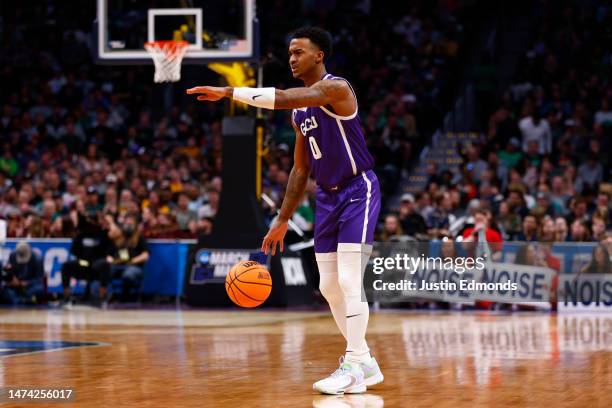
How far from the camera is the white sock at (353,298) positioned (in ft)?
25.2

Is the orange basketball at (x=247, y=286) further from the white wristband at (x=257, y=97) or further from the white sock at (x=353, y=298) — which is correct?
the white wristband at (x=257, y=97)

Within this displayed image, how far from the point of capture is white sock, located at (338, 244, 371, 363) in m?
7.69

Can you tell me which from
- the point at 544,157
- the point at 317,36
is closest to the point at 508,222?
the point at 544,157

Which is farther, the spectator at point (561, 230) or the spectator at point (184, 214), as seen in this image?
the spectator at point (184, 214)

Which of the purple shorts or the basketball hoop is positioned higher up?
the basketball hoop

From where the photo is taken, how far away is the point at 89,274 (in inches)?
703

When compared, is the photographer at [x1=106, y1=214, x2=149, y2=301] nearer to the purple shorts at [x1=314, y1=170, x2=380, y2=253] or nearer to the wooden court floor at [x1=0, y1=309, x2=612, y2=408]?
the wooden court floor at [x1=0, y1=309, x2=612, y2=408]

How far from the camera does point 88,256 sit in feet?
58.6

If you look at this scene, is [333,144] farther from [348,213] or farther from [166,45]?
[166,45]

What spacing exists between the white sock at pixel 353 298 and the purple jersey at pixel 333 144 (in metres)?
0.52

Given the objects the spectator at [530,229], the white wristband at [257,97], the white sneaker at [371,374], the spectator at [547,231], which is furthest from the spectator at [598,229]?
the white wristband at [257,97]

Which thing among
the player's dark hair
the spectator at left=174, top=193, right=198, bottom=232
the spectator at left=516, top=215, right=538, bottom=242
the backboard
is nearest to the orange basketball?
the player's dark hair

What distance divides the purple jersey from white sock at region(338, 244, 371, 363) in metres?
0.52

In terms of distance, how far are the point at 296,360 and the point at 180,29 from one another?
746 cm
